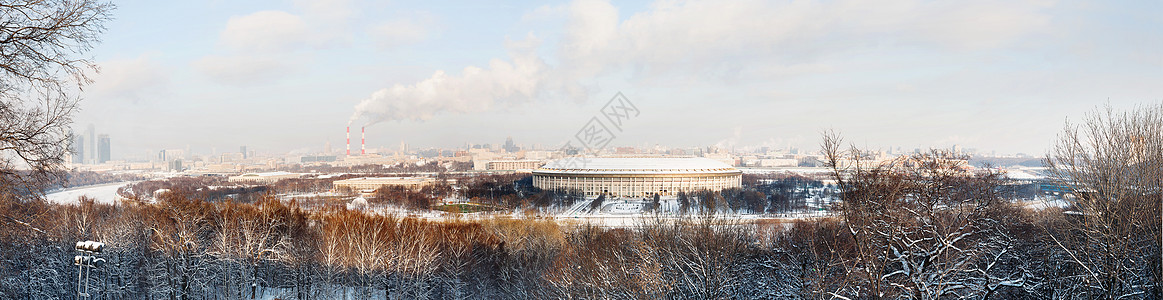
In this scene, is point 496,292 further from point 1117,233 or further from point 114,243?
point 1117,233

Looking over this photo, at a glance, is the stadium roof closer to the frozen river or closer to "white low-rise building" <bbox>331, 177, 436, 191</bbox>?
"white low-rise building" <bbox>331, 177, 436, 191</bbox>

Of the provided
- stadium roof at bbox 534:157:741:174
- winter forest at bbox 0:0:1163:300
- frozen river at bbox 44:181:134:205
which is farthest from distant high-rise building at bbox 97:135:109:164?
winter forest at bbox 0:0:1163:300

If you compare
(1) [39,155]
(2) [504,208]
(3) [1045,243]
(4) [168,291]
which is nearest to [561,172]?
(2) [504,208]

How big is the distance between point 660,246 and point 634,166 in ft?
175

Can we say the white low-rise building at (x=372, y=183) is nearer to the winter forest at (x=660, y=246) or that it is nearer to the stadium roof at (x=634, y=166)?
the stadium roof at (x=634, y=166)

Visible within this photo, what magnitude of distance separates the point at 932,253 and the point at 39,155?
1168cm

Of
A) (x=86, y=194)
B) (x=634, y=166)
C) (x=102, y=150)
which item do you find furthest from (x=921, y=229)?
(x=102, y=150)

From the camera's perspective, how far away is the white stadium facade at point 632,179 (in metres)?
64.9

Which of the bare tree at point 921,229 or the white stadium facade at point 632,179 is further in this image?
the white stadium facade at point 632,179

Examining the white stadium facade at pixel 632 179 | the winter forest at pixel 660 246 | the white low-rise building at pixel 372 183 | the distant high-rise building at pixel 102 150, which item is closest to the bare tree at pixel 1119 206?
the winter forest at pixel 660 246

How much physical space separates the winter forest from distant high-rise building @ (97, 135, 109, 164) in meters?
116

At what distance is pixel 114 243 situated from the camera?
63.2 ft

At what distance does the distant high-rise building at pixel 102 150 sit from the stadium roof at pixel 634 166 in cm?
10042

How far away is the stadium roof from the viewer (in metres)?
65.6
